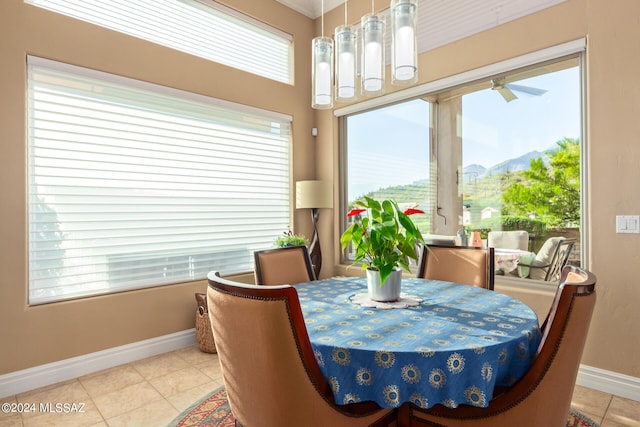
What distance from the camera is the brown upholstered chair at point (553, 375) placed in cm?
124

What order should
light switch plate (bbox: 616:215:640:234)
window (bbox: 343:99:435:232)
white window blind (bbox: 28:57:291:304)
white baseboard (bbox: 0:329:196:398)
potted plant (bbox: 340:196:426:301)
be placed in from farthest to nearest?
window (bbox: 343:99:435:232) < white window blind (bbox: 28:57:291:304) < white baseboard (bbox: 0:329:196:398) < light switch plate (bbox: 616:215:640:234) < potted plant (bbox: 340:196:426:301)

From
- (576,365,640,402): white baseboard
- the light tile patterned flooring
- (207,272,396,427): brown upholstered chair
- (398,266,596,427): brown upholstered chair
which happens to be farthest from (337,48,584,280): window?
(207,272,396,427): brown upholstered chair

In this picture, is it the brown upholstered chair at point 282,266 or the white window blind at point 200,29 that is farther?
the white window blind at point 200,29

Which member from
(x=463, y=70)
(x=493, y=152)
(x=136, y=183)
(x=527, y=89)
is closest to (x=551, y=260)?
(x=493, y=152)

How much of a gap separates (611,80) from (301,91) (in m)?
2.89

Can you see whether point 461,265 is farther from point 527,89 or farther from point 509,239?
point 527,89

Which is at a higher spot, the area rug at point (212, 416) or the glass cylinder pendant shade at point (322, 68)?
the glass cylinder pendant shade at point (322, 68)

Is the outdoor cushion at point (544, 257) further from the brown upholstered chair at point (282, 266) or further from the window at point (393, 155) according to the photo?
the brown upholstered chair at point (282, 266)

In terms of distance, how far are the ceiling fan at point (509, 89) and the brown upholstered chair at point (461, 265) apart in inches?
54.3

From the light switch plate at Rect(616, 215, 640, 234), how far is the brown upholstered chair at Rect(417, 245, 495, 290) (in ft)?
2.81

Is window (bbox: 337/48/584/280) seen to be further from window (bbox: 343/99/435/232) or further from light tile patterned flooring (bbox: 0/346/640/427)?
light tile patterned flooring (bbox: 0/346/640/427)

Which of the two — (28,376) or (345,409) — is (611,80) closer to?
(345,409)

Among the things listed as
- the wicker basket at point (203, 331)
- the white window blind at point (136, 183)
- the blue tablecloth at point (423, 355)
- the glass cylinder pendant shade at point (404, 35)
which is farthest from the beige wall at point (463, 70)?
the glass cylinder pendant shade at point (404, 35)

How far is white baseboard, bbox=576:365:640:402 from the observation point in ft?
7.78
